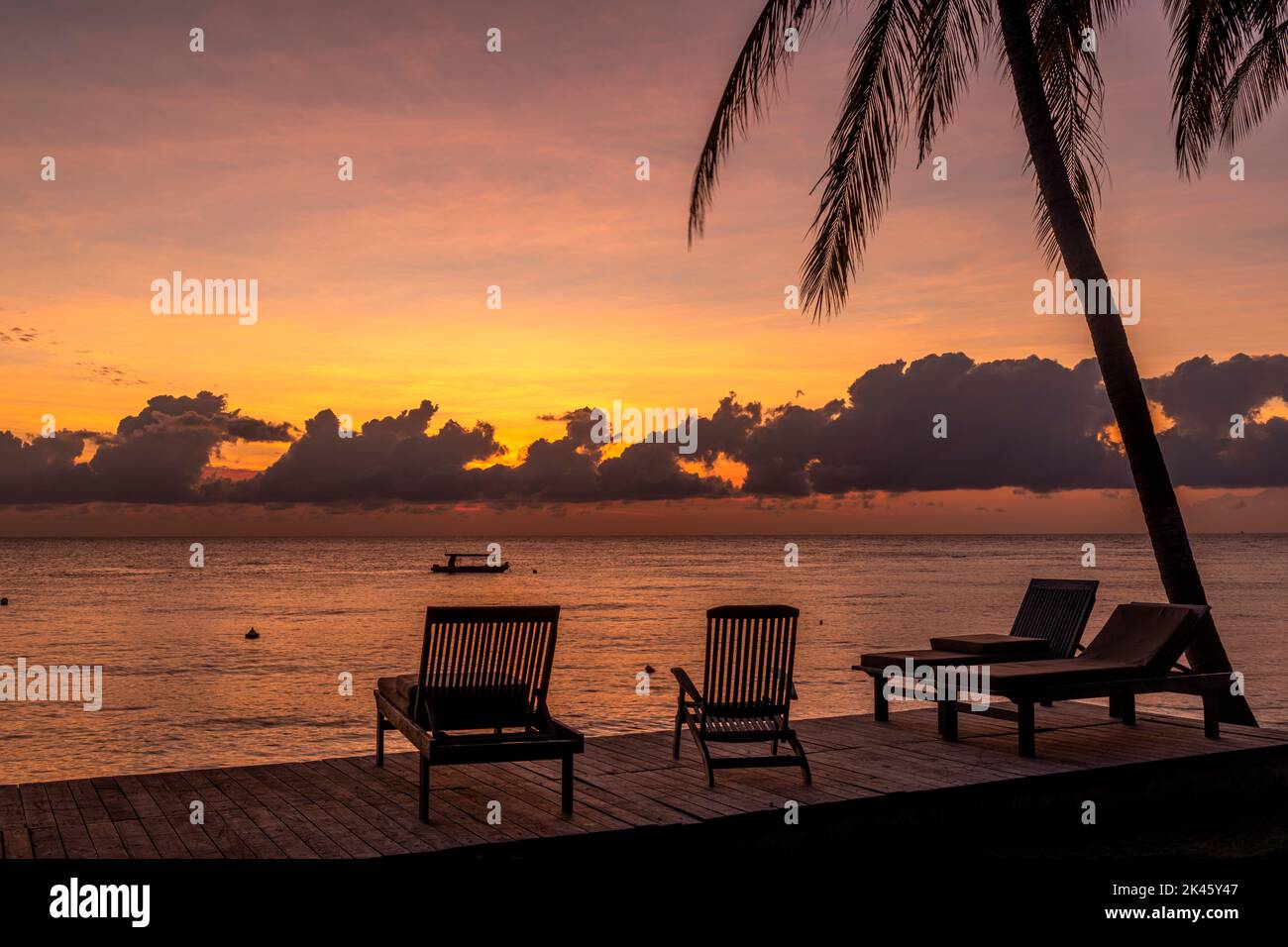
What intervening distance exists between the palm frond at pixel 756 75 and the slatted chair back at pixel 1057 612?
507 centimetres

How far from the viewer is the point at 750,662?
750cm

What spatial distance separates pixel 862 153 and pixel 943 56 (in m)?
1.79

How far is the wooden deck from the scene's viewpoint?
588 centimetres

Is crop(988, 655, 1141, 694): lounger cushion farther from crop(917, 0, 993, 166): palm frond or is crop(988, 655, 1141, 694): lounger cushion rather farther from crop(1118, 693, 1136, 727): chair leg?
crop(917, 0, 993, 166): palm frond

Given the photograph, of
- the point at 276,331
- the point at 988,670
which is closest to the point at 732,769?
the point at 988,670

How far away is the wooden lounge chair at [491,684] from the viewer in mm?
6402

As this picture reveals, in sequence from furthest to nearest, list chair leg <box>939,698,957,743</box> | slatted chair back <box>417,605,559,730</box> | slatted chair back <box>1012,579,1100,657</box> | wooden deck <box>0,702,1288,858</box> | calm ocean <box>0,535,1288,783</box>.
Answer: calm ocean <box>0,535,1288,783</box>
slatted chair back <box>1012,579,1100,657</box>
chair leg <box>939,698,957,743</box>
slatted chair back <box>417,605,559,730</box>
wooden deck <box>0,702,1288,858</box>

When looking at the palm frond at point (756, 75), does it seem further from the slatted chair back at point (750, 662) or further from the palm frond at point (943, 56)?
the slatted chair back at point (750, 662)

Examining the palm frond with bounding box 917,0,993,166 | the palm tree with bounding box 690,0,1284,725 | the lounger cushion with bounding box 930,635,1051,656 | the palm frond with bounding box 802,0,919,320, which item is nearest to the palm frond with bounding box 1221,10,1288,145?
the palm tree with bounding box 690,0,1284,725

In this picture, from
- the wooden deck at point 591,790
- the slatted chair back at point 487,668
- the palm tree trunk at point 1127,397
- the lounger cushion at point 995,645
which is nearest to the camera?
the wooden deck at point 591,790

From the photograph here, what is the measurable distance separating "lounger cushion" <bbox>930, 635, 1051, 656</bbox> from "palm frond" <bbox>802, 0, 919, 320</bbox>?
3.58m

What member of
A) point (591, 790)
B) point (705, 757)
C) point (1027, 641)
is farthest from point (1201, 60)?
point (591, 790)

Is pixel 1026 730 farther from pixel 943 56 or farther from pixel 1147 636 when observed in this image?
pixel 943 56

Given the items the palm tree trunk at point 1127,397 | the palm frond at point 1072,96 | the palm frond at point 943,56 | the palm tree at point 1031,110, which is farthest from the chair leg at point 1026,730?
the palm frond at point 943,56
